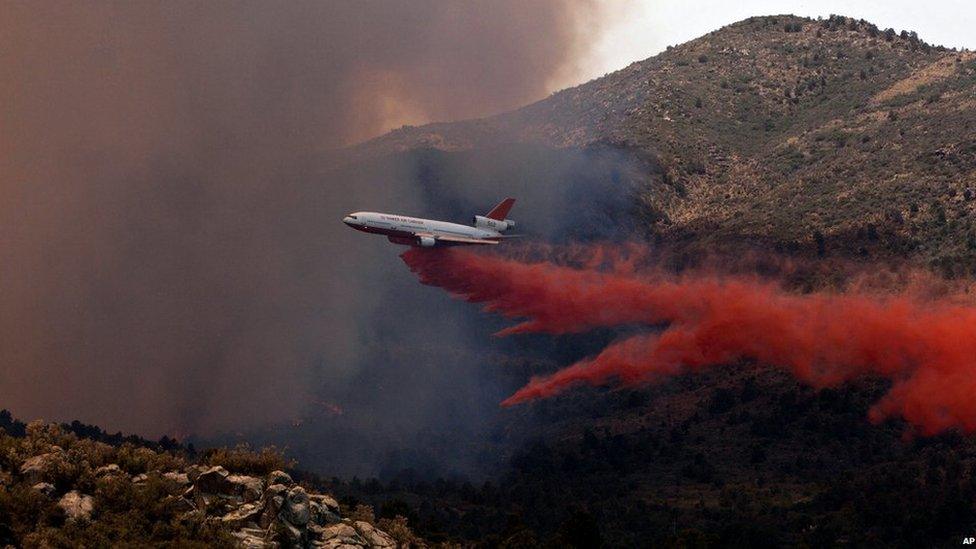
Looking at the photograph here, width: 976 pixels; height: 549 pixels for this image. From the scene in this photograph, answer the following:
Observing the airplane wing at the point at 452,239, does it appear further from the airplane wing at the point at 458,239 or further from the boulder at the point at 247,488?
the boulder at the point at 247,488

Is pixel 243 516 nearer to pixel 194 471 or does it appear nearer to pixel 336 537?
pixel 194 471

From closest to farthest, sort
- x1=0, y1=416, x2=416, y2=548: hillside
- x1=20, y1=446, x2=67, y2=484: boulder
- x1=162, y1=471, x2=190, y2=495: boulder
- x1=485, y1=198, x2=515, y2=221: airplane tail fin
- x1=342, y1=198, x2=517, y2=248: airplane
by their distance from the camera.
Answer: x1=0, y1=416, x2=416, y2=548: hillside, x1=20, y1=446, x2=67, y2=484: boulder, x1=162, y1=471, x2=190, y2=495: boulder, x1=342, y1=198, x2=517, y2=248: airplane, x1=485, y1=198, x2=515, y2=221: airplane tail fin

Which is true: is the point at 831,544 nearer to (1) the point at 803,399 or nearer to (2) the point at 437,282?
(1) the point at 803,399

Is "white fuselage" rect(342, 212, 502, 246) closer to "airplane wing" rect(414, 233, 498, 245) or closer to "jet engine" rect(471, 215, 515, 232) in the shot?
"airplane wing" rect(414, 233, 498, 245)

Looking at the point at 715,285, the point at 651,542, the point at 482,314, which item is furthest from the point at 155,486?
the point at 482,314

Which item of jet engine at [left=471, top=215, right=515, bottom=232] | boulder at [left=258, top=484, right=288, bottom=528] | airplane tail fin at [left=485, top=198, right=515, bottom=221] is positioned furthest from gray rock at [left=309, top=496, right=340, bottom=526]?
airplane tail fin at [left=485, top=198, right=515, bottom=221]

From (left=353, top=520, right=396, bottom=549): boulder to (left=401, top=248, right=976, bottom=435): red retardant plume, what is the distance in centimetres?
6698

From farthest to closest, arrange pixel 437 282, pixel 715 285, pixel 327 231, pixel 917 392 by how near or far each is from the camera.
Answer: pixel 327 231 → pixel 715 285 → pixel 437 282 → pixel 917 392

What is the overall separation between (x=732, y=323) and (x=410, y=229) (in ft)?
112

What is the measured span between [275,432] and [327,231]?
120ft

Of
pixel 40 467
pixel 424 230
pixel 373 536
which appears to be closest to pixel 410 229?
pixel 424 230

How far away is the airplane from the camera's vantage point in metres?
127

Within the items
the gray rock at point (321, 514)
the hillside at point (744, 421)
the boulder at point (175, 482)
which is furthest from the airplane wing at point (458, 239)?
the boulder at point (175, 482)

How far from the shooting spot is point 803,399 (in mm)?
140000
